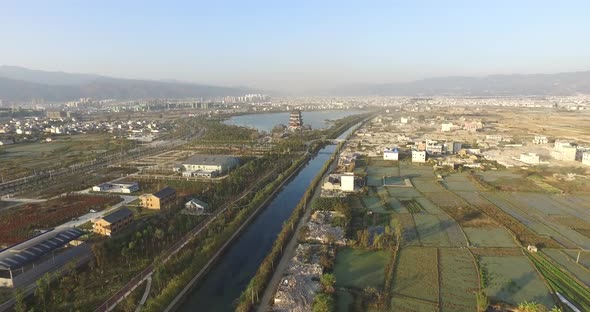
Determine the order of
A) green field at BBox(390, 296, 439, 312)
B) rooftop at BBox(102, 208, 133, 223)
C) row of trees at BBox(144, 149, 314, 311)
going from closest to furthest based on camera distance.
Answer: green field at BBox(390, 296, 439, 312) < row of trees at BBox(144, 149, 314, 311) < rooftop at BBox(102, 208, 133, 223)

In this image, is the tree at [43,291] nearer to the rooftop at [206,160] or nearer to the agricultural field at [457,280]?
the agricultural field at [457,280]

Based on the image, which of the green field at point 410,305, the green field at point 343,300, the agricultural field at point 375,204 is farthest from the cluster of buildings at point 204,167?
the green field at point 410,305

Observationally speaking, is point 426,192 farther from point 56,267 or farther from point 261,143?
point 261,143

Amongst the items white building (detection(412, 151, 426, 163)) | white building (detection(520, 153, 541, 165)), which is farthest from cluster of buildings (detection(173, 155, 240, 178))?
white building (detection(520, 153, 541, 165))

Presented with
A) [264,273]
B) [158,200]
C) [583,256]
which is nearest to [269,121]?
[158,200]

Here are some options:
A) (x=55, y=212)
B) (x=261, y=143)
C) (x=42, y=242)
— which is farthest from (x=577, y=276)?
(x=261, y=143)

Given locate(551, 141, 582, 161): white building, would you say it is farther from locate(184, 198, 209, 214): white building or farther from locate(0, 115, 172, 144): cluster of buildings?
locate(0, 115, 172, 144): cluster of buildings
